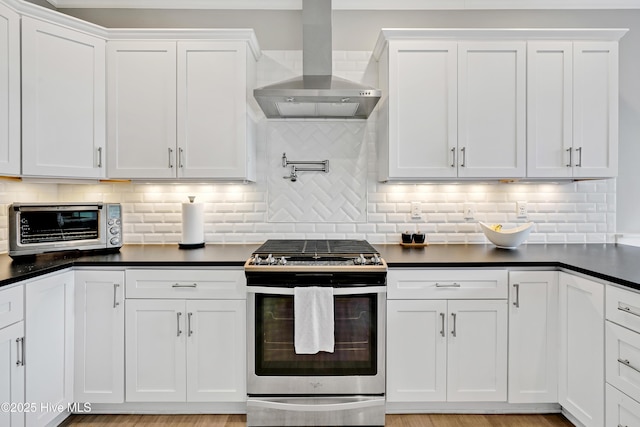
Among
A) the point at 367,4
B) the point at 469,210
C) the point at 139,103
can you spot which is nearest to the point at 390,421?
the point at 469,210

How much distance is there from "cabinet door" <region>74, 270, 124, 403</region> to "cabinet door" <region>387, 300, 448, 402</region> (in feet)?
5.18

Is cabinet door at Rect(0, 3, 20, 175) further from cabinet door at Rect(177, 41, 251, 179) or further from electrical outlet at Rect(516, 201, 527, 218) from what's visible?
electrical outlet at Rect(516, 201, 527, 218)

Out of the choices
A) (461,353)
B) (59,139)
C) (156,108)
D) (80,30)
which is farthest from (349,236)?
(80,30)

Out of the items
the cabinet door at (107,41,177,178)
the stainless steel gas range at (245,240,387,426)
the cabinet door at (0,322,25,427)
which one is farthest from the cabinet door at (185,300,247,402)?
the cabinet door at (107,41,177,178)

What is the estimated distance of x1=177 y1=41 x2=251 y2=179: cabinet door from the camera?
248 cm

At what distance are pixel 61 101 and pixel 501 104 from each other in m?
2.84

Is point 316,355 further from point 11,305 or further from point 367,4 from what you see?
point 367,4

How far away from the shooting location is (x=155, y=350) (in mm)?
2160

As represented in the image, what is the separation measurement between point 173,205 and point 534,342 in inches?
103

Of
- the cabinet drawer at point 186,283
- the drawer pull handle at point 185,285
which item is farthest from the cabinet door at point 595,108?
the drawer pull handle at point 185,285

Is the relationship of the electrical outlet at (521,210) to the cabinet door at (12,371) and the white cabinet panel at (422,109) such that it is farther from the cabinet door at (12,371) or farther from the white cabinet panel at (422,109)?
the cabinet door at (12,371)

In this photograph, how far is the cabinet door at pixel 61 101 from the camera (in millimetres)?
2182

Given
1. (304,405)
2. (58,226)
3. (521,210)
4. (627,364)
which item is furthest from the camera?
(521,210)

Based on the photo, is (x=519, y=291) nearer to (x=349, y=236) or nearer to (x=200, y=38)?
(x=349, y=236)
